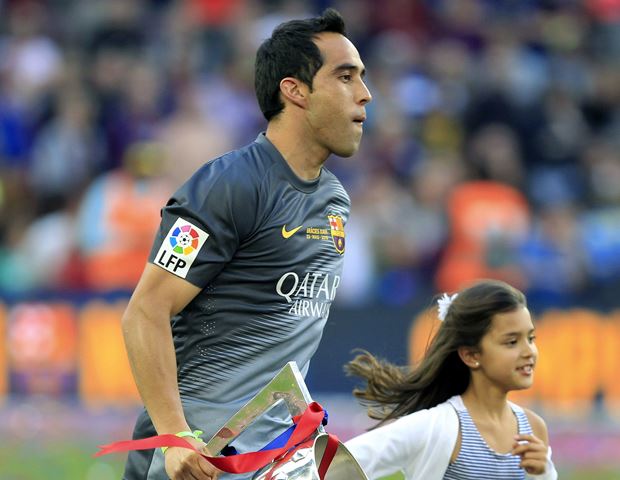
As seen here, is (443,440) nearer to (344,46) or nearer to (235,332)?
(235,332)

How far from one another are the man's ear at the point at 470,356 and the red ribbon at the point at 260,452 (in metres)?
1.19

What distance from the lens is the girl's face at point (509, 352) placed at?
18.9 feet

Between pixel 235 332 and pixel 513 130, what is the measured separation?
38.2ft

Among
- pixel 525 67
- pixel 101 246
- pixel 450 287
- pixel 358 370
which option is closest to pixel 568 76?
pixel 525 67

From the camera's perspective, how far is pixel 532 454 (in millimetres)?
5582

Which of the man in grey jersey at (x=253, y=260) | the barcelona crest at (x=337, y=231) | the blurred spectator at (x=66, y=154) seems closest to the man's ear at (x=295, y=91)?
the man in grey jersey at (x=253, y=260)

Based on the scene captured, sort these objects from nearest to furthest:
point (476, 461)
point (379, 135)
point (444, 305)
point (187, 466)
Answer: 1. point (187, 466)
2. point (476, 461)
3. point (444, 305)
4. point (379, 135)

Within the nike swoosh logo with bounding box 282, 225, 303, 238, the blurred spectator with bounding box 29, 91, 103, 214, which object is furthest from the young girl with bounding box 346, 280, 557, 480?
the blurred spectator with bounding box 29, 91, 103, 214

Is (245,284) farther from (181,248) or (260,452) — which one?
(260,452)

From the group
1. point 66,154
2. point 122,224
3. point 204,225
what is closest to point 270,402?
point 204,225

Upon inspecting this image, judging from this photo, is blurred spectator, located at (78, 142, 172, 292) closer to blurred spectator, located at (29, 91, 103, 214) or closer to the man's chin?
blurred spectator, located at (29, 91, 103, 214)

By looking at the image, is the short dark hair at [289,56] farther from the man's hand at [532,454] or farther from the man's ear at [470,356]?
the man's hand at [532,454]

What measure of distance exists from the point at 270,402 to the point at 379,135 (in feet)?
37.2

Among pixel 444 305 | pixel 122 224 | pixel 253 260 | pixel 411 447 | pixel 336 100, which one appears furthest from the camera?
pixel 122 224
